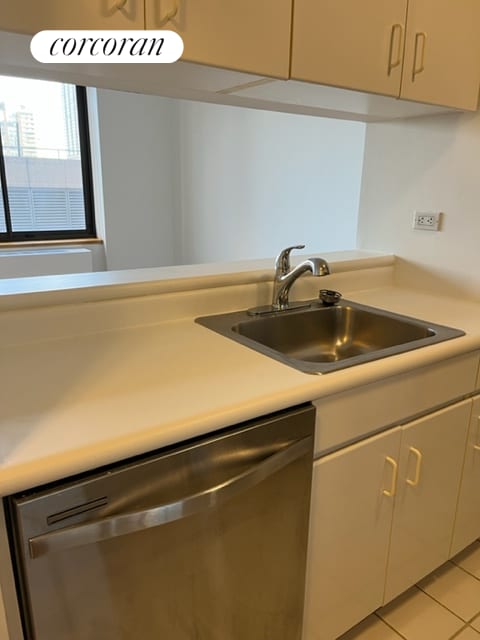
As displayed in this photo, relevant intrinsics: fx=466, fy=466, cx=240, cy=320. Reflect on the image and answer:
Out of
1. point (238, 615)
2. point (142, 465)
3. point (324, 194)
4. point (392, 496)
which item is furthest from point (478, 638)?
point (324, 194)

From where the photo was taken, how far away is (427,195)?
1.84 meters

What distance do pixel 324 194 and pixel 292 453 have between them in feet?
6.90

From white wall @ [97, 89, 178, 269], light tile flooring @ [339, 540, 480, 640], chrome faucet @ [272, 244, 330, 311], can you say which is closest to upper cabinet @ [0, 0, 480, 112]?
chrome faucet @ [272, 244, 330, 311]

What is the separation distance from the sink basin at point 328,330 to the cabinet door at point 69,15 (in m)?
0.79

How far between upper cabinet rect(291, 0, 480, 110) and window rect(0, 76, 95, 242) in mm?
3335

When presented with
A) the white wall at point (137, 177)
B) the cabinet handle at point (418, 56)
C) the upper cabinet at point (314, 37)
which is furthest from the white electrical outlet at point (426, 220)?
the white wall at point (137, 177)

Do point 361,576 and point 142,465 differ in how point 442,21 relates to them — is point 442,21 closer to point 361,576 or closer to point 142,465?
point 142,465

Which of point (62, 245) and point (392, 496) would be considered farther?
point (62, 245)

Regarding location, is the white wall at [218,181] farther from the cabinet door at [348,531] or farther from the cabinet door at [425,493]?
the cabinet door at [348,531]

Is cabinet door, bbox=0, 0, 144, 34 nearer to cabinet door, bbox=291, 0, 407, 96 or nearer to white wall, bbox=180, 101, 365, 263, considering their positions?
cabinet door, bbox=291, 0, 407, 96

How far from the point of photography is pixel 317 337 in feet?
5.43

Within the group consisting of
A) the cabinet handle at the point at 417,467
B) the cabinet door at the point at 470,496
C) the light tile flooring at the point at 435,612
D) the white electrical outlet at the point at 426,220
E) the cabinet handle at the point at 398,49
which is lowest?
the light tile flooring at the point at 435,612

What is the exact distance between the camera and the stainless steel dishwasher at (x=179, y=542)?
0.74 m

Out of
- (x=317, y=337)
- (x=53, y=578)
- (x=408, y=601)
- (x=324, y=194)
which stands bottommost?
(x=408, y=601)
